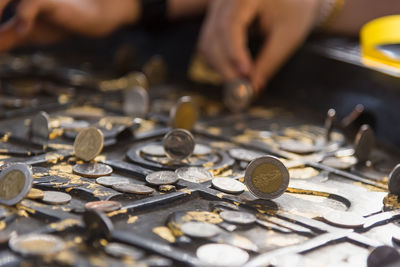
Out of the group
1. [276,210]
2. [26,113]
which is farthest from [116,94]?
[276,210]

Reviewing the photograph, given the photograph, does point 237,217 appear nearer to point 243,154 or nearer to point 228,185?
point 228,185

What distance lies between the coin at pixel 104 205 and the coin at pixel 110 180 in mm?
110

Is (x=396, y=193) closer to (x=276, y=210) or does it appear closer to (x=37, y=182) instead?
(x=276, y=210)

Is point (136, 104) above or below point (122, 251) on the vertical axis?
above

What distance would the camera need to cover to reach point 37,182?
3.62 feet

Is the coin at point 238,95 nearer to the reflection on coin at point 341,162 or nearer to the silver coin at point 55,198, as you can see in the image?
the reflection on coin at point 341,162

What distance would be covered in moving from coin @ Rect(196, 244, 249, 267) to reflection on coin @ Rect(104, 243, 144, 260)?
3.4 inches

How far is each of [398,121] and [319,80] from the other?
39cm

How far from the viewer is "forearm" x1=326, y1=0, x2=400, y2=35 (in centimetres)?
217

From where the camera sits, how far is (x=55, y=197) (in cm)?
103

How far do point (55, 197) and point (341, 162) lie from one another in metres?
0.69

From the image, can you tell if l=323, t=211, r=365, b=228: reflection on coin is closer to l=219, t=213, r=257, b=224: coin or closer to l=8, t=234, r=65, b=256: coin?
l=219, t=213, r=257, b=224: coin

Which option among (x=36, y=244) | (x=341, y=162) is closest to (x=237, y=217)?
(x=36, y=244)

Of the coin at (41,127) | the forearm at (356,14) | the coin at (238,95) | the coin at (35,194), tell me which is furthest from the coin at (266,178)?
the forearm at (356,14)
